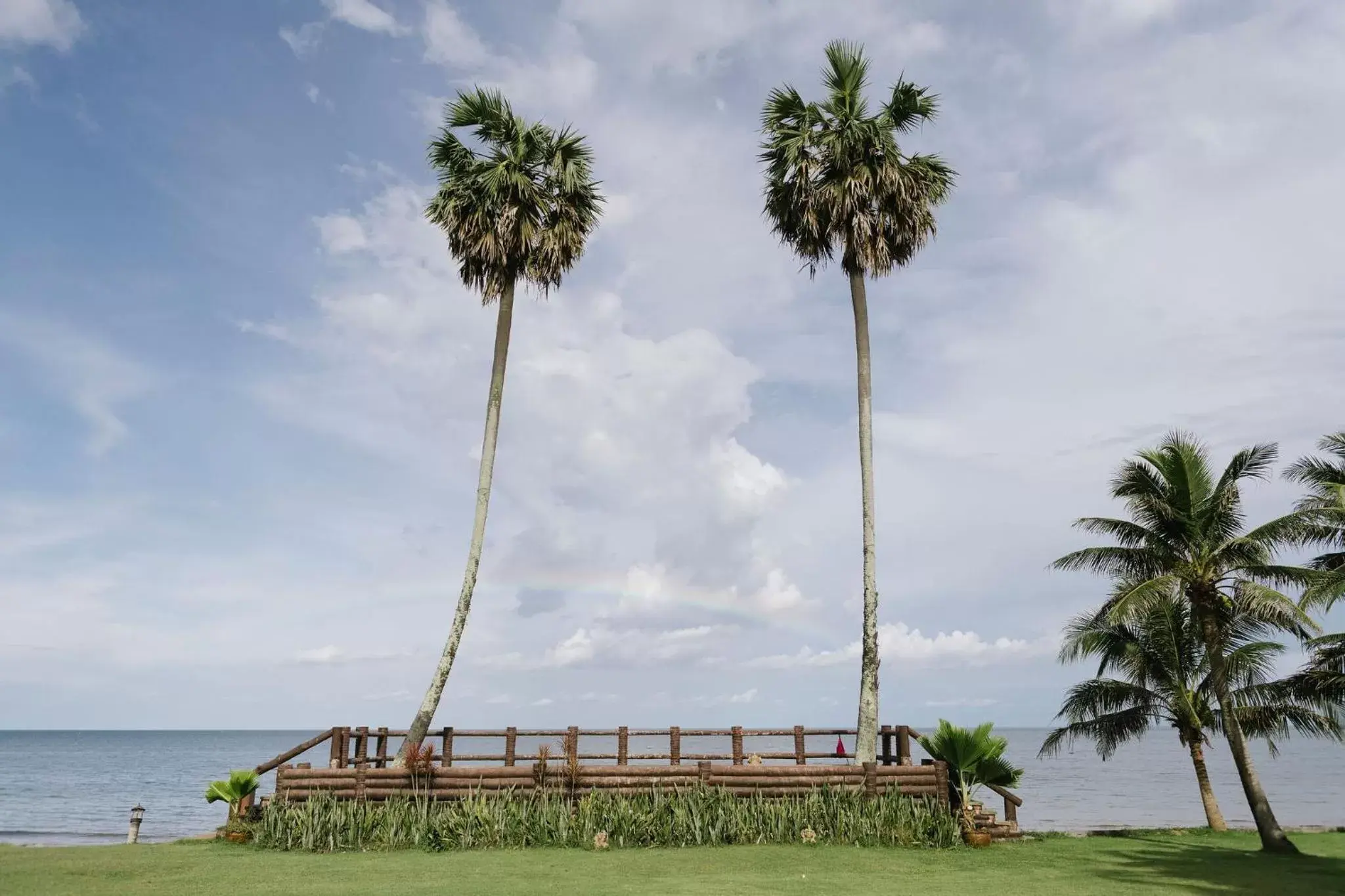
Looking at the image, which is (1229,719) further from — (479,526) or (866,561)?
(479,526)

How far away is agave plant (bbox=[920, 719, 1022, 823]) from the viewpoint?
61.9ft

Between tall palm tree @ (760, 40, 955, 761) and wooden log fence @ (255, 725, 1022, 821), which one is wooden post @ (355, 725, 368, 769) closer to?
wooden log fence @ (255, 725, 1022, 821)

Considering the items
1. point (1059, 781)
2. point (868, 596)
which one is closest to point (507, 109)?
point (868, 596)

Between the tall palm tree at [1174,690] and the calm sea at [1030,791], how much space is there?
13.7m

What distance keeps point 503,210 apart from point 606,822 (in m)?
14.2

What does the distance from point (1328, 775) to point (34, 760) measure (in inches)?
5152

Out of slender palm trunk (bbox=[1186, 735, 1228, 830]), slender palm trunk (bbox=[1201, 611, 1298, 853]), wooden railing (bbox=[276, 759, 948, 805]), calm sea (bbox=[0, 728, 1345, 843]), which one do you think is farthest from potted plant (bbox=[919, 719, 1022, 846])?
calm sea (bbox=[0, 728, 1345, 843])

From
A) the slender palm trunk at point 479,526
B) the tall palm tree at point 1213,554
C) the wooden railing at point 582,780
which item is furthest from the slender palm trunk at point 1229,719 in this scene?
the slender palm trunk at point 479,526

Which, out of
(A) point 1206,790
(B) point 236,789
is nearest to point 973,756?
(A) point 1206,790

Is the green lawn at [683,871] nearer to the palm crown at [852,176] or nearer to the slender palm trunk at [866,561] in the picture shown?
the slender palm trunk at [866,561]

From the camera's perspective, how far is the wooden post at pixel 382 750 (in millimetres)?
21047

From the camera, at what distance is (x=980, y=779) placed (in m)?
19.0

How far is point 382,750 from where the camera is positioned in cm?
2173

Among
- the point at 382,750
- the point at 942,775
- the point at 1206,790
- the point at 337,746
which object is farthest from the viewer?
the point at 1206,790
